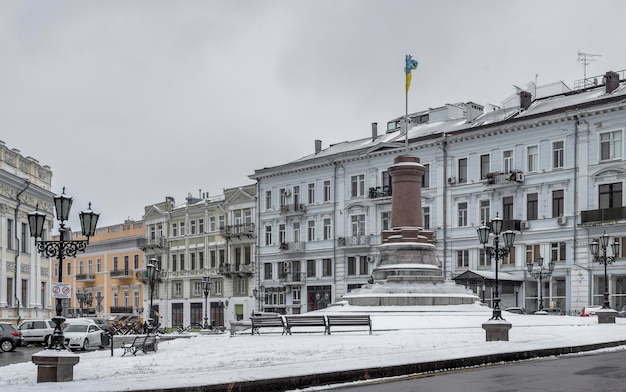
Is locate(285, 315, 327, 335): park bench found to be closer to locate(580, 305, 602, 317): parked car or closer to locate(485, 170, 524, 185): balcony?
locate(580, 305, 602, 317): parked car

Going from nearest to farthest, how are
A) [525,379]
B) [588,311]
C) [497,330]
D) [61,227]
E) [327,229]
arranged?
1. [525,379]
2. [61,227]
3. [497,330]
4. [588,311]
5. [327,229]

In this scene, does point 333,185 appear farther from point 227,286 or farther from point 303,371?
point 303,371

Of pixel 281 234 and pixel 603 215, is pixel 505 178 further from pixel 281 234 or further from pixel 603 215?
pixel 281 234

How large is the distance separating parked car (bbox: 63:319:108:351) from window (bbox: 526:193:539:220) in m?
27.8

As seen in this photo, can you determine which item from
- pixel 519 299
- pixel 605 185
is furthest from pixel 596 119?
pixel 519 299

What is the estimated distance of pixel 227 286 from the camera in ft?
239

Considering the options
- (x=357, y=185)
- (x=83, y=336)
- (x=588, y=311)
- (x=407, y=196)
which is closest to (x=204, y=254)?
(x=357, y=185)

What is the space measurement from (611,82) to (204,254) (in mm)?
38771

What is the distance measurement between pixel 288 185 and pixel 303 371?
5277cm

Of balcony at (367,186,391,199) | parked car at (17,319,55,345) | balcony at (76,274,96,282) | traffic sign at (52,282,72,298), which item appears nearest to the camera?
traffic sign at (52,282,72,298)

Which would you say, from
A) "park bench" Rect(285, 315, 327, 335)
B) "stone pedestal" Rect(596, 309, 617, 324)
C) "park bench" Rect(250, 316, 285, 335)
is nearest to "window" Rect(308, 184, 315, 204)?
"stone pedestal" Rect(596, 309, 617, 324)

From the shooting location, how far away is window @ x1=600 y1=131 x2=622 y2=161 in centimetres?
4791

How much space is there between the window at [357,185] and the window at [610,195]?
18.2 m

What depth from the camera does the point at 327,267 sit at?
2501 inches
